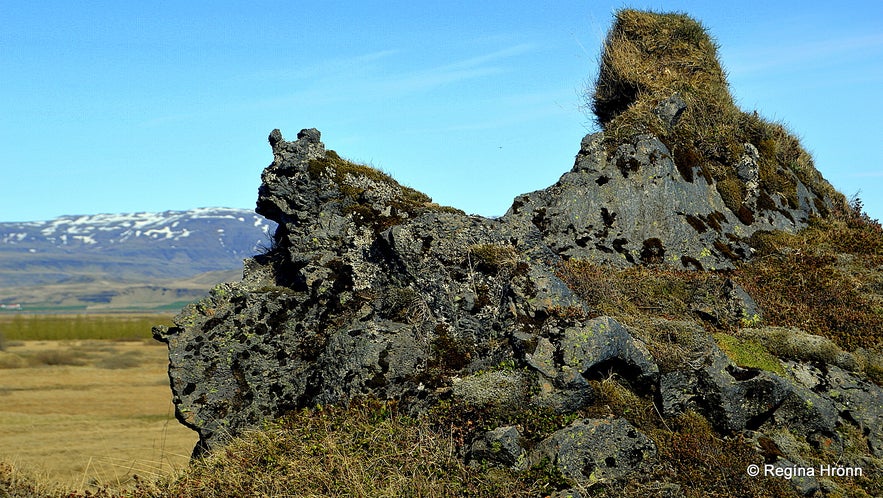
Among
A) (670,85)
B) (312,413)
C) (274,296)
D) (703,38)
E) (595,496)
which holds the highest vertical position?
(703,38)

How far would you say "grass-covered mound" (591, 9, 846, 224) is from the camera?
20.2 metres

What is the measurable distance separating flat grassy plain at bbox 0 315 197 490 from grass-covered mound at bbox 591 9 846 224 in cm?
1385

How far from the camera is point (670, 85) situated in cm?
2270

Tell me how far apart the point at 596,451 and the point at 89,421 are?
2686cm

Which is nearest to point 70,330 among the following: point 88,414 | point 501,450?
point 88,414

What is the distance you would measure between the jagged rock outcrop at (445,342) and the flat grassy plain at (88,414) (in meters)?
2.22

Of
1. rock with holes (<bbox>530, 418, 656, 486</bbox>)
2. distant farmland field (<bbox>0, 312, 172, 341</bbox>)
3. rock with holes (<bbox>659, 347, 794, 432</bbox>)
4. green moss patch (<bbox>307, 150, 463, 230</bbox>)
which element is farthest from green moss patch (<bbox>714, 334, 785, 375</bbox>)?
distant farmland field (<bbox>0, 312, 172, 341</bbox>)

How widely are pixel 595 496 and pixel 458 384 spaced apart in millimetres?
2429

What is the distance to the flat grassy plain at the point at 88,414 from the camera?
19516 mm

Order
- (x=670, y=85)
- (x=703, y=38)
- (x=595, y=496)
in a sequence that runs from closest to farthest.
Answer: (x=595, y=496) < (x=670, y=85) < (x=703, y=38)

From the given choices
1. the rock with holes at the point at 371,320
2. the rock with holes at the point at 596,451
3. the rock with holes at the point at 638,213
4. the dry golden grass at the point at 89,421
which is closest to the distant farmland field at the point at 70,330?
the dry golden grass at the point at 89,421

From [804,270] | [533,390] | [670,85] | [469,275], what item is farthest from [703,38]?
[533,390]

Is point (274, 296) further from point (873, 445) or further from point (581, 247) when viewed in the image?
point (873, 445)

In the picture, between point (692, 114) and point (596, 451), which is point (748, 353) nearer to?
point (596, 451)
